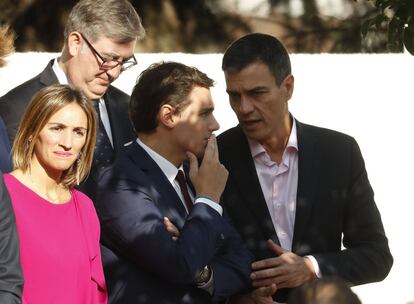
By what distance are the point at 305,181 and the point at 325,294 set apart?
84.4 inches

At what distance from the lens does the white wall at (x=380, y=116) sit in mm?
8172

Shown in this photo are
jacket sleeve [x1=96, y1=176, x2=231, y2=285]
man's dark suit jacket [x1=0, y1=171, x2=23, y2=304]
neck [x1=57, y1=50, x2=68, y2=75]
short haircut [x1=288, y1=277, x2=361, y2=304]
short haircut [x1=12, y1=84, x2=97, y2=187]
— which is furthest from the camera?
neck [x1=57, y1=50, x2=68, y2=75]

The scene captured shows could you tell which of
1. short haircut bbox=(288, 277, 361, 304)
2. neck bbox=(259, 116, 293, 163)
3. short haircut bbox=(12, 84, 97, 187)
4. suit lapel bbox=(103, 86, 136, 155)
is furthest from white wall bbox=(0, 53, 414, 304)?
short haircut bbox=(288, 277, 361, 304)

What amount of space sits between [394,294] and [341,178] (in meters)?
2.11

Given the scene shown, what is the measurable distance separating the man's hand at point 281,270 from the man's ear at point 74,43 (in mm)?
1374

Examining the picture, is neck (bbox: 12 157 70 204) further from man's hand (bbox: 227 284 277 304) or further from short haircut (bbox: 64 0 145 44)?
short haircut (bbox: 64 0 145 44)

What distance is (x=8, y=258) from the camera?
16.6 feet

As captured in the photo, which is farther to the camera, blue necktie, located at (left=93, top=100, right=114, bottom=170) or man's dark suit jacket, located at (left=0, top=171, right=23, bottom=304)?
blue necktie, located at (left=93, top=100, right=114, bottom=170)

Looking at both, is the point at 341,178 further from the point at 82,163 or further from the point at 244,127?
the point at 82,163

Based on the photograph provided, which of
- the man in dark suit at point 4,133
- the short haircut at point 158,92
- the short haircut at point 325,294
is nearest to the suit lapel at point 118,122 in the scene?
the short haircut at point 158,92

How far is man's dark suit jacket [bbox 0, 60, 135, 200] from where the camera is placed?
20.6 feet

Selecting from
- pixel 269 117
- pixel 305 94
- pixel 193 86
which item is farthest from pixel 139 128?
pixel 305 94

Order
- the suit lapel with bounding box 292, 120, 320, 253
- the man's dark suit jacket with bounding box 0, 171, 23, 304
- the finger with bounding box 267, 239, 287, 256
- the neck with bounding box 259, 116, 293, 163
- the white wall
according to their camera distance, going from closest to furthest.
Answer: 1. the man's dark suit jacket with bounding box 0, 171, 23, 304
2. the finger with bounding box 267, 239, 287, 256
3. the suit lapel with bounding box 292, 120, 320, 253
4. the neck with bounding box 259, 116, 293, 163
5. the white wall

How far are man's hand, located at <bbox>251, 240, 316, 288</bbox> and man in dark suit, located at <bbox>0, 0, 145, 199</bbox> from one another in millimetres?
988
